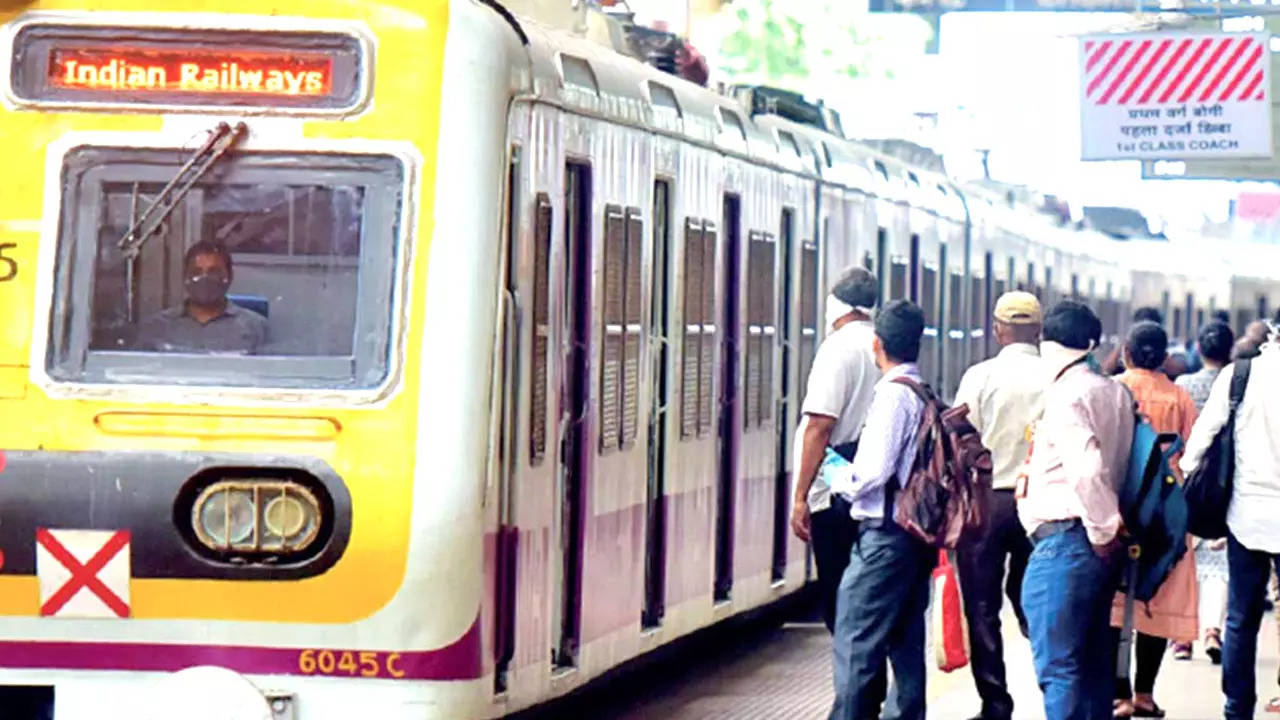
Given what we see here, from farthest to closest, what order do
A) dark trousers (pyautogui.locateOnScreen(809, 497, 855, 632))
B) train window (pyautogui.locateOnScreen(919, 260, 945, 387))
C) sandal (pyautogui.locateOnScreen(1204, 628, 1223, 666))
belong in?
train window (pyautogui.locateOnScreen(919, 260, 945, 387)) → sandal (pyautogui.locateOnScreen(1204, 628, 1223, 666)) → dark trousers (pyautogui.locateOnScreen(809, 497, 855, 632))

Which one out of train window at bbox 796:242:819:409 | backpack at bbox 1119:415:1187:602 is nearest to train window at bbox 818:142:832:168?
train window at bbox 796:242:819:409

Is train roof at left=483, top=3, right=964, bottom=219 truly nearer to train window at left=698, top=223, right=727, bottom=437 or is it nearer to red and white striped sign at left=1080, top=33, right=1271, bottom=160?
train window at left=698, top=223, right=727, bottom=437

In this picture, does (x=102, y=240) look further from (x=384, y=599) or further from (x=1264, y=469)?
(x=1264, y=469)

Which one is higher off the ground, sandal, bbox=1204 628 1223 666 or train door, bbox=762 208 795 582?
train door, bbox=762 208 795 582

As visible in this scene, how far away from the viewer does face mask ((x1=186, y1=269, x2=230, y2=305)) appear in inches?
339

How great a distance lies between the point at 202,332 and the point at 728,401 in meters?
5.56

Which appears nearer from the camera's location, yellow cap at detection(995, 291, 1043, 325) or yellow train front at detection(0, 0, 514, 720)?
yellow train front at detection(0, 0, 514, 720)

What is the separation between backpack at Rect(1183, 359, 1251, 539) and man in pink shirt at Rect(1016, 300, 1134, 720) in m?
1.51

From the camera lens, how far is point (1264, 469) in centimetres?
1211

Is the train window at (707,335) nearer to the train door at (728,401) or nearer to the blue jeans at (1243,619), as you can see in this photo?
the train door at (728,401)

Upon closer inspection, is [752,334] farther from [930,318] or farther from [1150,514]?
[930,318]

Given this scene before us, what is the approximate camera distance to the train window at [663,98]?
12.0 metres

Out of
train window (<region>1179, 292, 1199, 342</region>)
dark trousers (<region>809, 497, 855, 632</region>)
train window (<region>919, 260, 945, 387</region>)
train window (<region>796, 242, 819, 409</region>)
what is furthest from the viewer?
train window (<region>1179, 292, 1199, 342</region>)

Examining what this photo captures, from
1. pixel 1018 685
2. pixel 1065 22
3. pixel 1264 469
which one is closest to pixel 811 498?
pixel 1264 469
